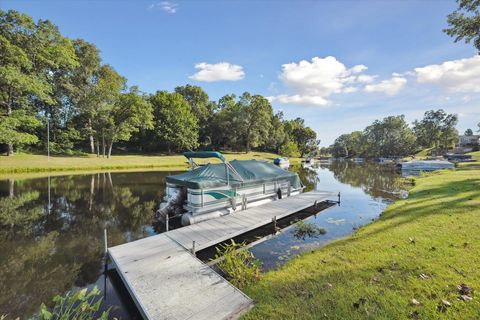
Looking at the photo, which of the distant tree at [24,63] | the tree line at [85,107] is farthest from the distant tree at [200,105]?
the distant tree at [24,63]

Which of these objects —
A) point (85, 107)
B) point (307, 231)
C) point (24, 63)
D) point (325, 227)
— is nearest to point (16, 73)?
point (24, 63)

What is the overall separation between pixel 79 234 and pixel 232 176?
19.4 ft

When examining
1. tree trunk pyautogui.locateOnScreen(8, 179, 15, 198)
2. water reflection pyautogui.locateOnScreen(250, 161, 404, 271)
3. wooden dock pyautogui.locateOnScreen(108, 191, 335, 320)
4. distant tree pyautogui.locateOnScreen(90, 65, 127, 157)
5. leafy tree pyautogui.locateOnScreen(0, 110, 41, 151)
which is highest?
distant tree pyautogui.locateOnScreen(90, 65, 127, 157)

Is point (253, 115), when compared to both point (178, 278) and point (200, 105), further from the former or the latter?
point (178, 278)

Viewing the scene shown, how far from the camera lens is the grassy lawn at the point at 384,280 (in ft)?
9.96

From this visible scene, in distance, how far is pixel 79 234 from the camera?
745 centimetres

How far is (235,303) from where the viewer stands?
135 inches

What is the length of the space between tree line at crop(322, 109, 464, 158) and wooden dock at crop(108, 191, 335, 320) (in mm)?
82671

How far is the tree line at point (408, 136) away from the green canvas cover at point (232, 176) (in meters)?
76.4

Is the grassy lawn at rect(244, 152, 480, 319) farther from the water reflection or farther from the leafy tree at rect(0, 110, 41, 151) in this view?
the leafy tree at rect(0, 110, 41, 151)

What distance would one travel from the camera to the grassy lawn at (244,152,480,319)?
3035mm

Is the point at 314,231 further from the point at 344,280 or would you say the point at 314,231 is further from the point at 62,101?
the point at 62,101

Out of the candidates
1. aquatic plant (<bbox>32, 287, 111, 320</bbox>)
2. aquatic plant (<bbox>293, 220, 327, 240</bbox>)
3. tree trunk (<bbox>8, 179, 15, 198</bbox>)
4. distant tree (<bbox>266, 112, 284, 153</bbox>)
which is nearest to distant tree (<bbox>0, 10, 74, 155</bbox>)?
tree trunk (<bbox>8, 179, 15, 198</bbox>)

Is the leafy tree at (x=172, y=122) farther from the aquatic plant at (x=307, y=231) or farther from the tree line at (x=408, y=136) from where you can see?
the tree line at (x=408, y=136)
